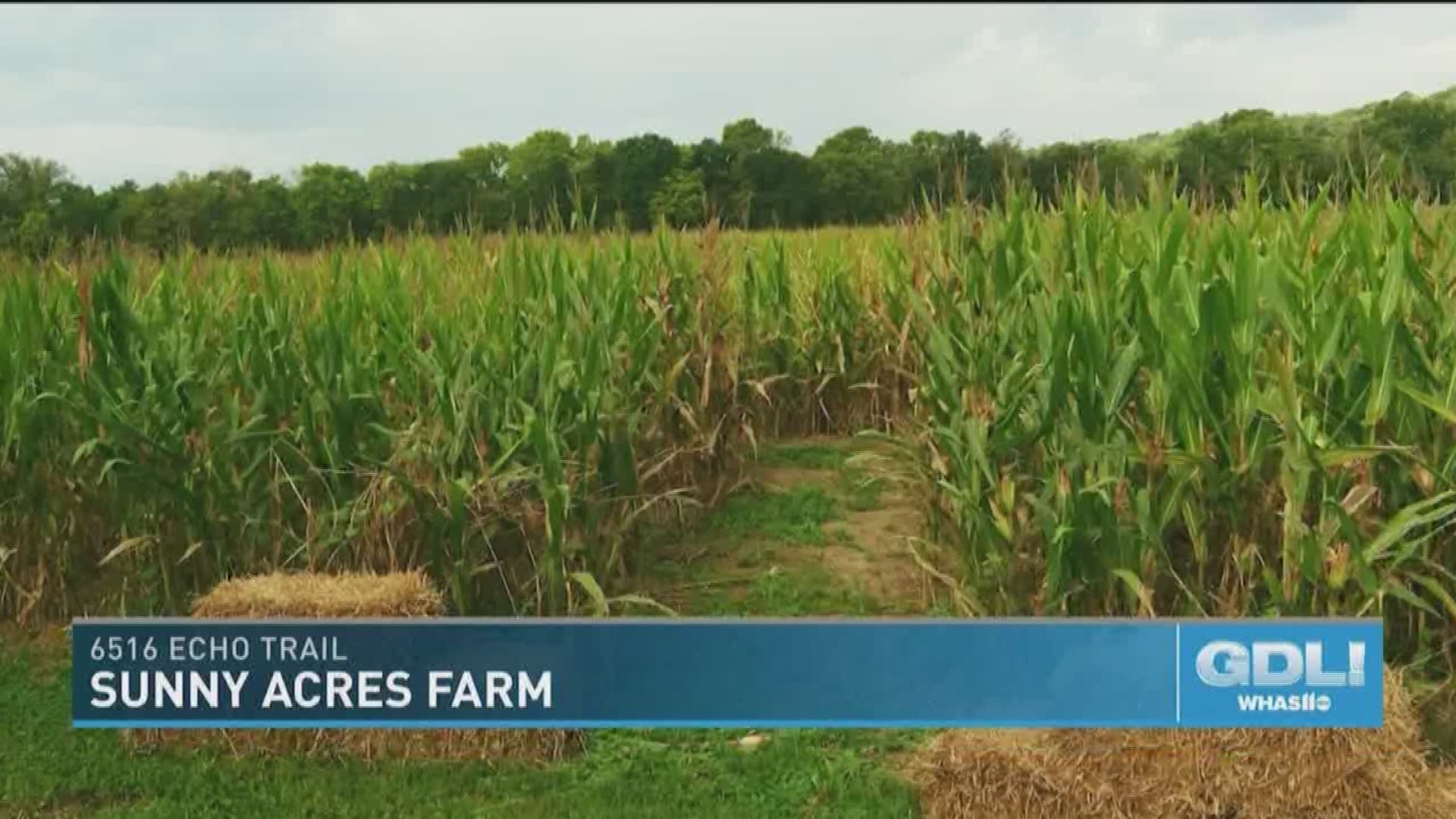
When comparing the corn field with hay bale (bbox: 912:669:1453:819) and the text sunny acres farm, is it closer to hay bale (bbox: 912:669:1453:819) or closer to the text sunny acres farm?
hay bale (bbox: 912:669:1453:819)

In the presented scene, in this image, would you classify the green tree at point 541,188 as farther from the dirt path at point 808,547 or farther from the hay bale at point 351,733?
the hay bale at point 351,733

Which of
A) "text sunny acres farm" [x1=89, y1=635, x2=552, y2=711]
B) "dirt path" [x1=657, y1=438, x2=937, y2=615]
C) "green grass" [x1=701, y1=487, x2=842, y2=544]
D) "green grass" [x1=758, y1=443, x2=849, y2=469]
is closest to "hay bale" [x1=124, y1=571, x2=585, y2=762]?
"text sunny acres farm" [x1=89, y1=635, x2=552, y2=711]

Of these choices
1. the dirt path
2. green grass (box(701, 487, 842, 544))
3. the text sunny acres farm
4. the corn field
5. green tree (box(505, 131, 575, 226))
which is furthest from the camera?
green tree (box(505, 131, 575, 226))

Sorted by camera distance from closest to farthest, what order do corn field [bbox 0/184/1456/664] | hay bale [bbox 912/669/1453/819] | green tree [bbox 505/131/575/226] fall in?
hay bale [bbox 912/669/1453/819], corn field [bbox 0/184/1456/664], green tree [bbox 505/131/575/226]

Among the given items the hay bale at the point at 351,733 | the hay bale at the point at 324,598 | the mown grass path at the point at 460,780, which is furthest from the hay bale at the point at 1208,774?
the hay bale at the point at 324,598

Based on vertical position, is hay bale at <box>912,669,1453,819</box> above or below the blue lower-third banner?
below

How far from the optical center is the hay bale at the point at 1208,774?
4.20 metres

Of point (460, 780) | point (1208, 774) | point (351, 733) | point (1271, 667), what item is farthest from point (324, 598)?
point (1271, 667)

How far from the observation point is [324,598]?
17.1ft

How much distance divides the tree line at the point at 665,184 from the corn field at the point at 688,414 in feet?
1.20

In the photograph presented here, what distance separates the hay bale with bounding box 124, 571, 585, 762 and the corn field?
0.59 m

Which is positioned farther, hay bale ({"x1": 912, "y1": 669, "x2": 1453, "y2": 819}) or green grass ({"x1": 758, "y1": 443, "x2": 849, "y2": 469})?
green grass ({"x1": 758, "y1": 443, "x2": 849, "y2": 469})

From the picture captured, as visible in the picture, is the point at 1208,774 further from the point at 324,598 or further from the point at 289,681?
the point at 324,598

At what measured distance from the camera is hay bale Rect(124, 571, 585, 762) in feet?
16.8
